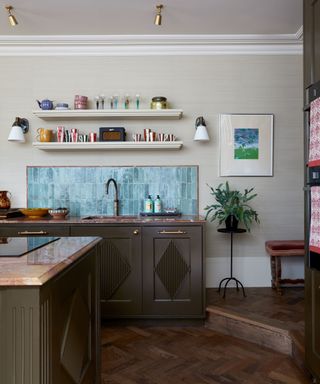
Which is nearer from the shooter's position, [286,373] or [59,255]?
[59,255]

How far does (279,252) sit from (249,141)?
1.29 metres

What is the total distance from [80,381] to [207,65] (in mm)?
3434

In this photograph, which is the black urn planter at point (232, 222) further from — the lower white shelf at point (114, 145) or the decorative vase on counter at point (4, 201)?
the decorative vase on counter at point (4, 201)

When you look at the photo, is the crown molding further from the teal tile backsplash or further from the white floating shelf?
the teal tile backsplash

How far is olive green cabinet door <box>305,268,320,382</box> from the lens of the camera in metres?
2.11

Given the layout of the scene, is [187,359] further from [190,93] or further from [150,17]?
[150,17]

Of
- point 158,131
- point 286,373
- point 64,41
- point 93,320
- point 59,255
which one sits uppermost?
point 64,41

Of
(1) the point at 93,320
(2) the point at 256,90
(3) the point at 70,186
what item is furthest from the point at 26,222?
(2) the point at 256,90

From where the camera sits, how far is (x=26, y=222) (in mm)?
3240

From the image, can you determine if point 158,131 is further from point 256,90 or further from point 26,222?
point 26,222

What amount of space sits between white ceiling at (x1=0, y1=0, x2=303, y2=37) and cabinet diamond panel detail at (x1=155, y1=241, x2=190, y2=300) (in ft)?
7.31

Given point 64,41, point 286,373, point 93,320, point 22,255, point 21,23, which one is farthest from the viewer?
point 64,41

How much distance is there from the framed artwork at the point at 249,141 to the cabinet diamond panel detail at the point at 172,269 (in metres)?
1.33

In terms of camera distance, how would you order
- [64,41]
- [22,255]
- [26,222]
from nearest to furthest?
[22,255], [26,222], [64,41]
